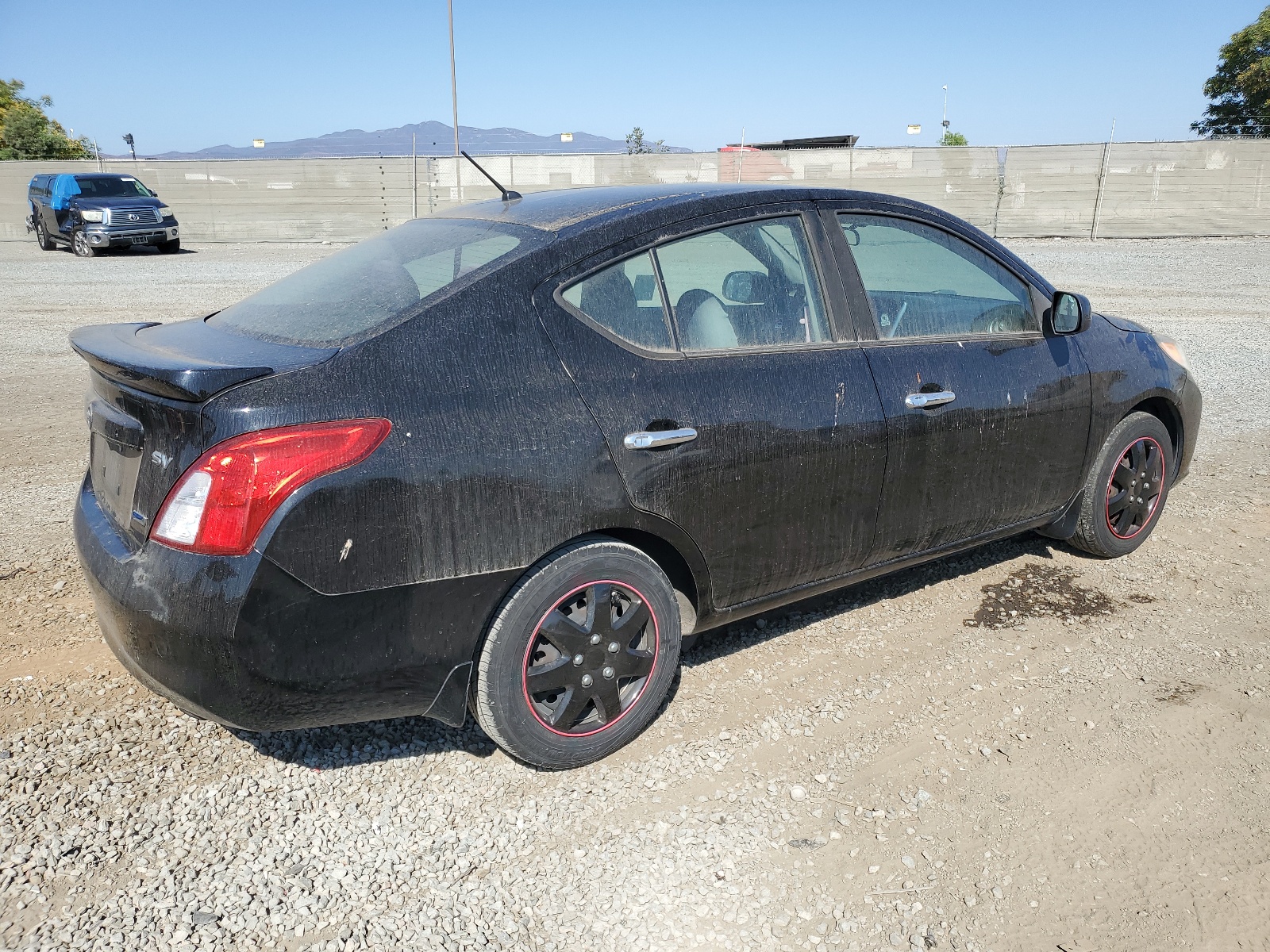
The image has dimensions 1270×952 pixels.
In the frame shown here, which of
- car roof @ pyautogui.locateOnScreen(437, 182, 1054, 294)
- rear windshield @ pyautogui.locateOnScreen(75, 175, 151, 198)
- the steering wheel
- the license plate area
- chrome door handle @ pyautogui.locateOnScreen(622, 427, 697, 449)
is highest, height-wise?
rear windshield @ pyautogui.locateOnScreen(75, 175, 151, 198)

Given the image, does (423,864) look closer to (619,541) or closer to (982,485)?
(619,541)

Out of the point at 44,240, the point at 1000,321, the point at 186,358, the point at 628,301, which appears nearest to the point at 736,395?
the point at 628,301

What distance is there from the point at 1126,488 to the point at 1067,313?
1.00 metres

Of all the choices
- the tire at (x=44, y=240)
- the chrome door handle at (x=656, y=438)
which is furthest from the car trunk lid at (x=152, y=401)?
the tire at (x=44, y=240)

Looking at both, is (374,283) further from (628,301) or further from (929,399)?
(929,399)

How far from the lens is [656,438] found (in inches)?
114

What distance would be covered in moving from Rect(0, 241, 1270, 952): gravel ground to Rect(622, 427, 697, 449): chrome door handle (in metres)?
0.99

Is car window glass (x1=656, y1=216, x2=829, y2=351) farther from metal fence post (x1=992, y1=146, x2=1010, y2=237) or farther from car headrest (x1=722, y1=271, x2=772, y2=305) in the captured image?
metal fence post (x1=992, y1=146, x2=1010, y2=237)

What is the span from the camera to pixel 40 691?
3303 millimetres

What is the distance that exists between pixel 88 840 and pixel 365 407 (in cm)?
139

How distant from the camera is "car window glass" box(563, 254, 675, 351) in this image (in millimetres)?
2922

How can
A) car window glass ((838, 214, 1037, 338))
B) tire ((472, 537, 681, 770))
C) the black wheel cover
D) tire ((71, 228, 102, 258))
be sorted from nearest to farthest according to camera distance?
1. tire ((472, 537, 681, 770))
2. car window glass ((838, 214, 1037, 338))
3. the black wheel cover
4. tire ((71, 228, 102, 258))

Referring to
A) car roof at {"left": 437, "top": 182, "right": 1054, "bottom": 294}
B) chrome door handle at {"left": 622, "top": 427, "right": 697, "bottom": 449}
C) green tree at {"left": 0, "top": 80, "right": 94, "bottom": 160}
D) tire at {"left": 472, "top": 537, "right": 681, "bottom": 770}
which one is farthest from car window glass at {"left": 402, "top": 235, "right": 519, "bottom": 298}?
green tree at {"left": 0, "top": 80, "right": 94, "bottom": 160}

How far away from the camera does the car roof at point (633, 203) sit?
3123mm
